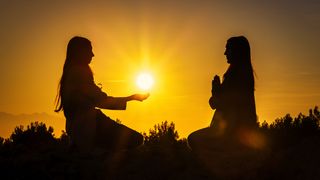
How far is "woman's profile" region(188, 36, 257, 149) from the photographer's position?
12.5 metres

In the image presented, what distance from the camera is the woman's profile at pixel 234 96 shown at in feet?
41.0

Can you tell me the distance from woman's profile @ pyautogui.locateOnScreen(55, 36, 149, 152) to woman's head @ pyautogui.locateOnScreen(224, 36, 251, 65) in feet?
6.22

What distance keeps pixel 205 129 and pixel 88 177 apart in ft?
8.78

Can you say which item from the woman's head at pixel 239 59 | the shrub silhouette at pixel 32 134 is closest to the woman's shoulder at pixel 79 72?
the woman's head at pixel 239 59

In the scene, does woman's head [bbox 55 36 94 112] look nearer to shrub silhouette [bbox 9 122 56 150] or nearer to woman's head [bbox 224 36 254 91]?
woman's head [bbox 224 36 254 91]

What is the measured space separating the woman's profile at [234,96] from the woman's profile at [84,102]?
4.88ft

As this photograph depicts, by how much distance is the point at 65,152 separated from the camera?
42.1 feet

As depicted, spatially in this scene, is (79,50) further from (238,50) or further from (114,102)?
(238,50)

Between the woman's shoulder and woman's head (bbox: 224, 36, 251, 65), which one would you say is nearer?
woman's head (bbox: 224, 36, 251, 65)

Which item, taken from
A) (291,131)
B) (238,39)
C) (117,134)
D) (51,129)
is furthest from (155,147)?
(51,129)

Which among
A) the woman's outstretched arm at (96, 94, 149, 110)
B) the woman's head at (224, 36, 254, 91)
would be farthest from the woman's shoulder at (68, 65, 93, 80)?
the woman's head at (224, 36, 254, 91)

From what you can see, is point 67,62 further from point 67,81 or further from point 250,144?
point 250,144

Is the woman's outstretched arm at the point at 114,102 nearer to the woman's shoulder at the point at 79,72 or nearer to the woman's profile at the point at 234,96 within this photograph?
the woman's shoulder at the point at 79,72

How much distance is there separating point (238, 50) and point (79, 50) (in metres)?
3.16
